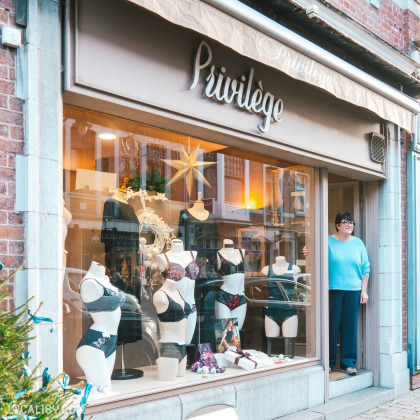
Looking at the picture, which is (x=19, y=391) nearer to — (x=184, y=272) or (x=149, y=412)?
(x=149, y=412)

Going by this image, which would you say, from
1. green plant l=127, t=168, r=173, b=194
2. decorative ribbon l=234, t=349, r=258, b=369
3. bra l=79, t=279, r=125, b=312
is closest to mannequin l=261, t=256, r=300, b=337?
decorative ribbon l=234, t=349, r=258, b=369

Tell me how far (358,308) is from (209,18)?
13.8ft

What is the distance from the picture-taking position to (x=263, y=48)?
432cm

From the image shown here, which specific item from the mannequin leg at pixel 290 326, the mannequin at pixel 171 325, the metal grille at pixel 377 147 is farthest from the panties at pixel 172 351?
the metal grille at pixel 377 147

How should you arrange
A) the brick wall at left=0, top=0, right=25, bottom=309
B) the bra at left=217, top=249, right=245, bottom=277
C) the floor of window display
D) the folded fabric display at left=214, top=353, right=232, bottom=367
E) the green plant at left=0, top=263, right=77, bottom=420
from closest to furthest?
the green plant at left=0, top=263, right=77, bottom=420
the brick wall at left=0, top=0, right=25, bottom=309
the floor of window display
the folded fabric display at left=214, top=353, right=232, bottom=367
the bra at left=217, top=249, right=245, bottom=277

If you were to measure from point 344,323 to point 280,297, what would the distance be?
120 cm

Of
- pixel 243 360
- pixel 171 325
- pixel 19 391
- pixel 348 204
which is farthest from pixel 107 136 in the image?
pixel 348 204

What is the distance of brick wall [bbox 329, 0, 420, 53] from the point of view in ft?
21.1

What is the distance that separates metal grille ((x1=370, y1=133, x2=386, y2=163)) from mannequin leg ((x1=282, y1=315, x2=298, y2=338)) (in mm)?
2175

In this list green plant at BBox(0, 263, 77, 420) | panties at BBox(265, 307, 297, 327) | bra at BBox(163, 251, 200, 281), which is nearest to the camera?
green plant at BBox(0, 263, 77, 420)

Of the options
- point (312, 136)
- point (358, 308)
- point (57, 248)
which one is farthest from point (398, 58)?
point (57, 248)

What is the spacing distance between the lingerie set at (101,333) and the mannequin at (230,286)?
1428mm

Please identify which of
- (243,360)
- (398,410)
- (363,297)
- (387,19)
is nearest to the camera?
(243,360)

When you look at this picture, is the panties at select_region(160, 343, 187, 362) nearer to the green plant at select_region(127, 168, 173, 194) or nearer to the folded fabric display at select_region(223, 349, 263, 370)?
the folded fabric display at select_region(223, 349, 263, 370)
